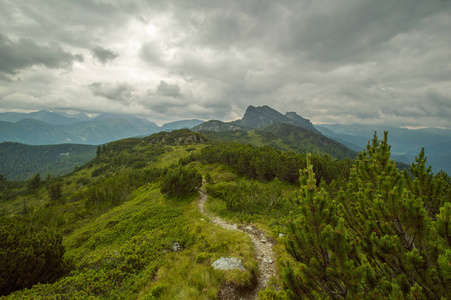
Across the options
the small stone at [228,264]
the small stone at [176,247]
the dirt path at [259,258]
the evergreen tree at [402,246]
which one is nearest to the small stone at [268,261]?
the dirt path at [259,258]

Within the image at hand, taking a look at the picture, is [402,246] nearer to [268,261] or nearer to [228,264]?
[228,264]

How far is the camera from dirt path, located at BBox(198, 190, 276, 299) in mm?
9027

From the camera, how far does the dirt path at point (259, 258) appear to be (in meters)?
9.03

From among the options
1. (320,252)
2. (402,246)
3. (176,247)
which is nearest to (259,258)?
(176,247)

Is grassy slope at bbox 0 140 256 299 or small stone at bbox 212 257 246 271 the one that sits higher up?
small stone at bbox 212 257 246 271

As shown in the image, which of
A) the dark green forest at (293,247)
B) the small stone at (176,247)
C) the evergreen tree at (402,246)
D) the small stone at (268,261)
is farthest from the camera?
the small stone at (176,247)

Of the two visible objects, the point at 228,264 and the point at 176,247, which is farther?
the point at 176,247

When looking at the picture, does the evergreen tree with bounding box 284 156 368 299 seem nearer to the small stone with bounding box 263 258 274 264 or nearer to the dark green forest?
the dark green forest

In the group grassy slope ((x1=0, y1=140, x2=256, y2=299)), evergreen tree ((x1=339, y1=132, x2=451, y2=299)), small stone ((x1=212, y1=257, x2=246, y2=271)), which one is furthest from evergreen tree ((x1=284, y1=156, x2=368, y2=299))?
small stone ((x1=212, y1=257, x2=246, y2=271))

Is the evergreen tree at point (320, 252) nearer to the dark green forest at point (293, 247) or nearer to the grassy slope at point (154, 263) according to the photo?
the dark green forest at point (293, 247)

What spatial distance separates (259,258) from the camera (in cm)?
1267

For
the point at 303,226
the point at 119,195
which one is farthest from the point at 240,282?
the point at 119,195

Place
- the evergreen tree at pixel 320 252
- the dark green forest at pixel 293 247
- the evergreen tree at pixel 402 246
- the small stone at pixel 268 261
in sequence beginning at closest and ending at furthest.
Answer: the evergreen tree at pixel 402 246
the dark green forest at pixel 293 247
the evergreen tree at pixel 320 252
the small stone at pixel 268 261

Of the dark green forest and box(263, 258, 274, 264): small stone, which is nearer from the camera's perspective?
the dark green forest
